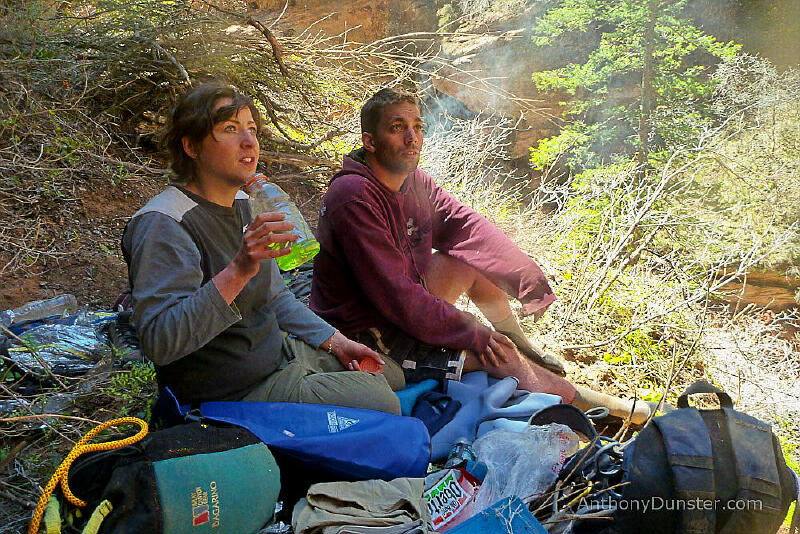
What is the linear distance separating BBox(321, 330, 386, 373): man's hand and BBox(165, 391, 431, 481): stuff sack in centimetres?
37

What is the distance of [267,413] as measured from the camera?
1.88 m

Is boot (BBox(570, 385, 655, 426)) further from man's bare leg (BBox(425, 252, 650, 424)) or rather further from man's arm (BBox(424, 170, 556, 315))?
man's arm (BBox(424, 170, 556, 315))

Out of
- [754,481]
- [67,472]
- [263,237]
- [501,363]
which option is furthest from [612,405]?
[67,472]

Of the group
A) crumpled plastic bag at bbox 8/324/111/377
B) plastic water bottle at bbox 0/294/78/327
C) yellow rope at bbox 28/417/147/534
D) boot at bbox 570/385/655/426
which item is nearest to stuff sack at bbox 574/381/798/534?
boot at bbox 570/385/655/426

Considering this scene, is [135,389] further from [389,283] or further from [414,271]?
[414,271]

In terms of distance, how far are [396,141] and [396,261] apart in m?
0.58

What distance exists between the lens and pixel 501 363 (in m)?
2.70

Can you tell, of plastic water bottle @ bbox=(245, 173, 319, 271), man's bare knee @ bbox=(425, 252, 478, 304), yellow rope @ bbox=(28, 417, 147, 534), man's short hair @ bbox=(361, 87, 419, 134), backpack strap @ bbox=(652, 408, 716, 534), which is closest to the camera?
yellow rope @ bbox=(28, 417, 147, 534)

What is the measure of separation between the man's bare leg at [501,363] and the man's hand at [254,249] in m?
1.31

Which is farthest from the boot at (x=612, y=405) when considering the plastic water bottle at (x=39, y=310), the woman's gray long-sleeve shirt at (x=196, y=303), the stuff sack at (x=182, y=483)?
the plastic water bottle at (x=39, y=310)

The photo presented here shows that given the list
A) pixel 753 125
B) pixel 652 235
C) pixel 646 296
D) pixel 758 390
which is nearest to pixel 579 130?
pixel 753 125

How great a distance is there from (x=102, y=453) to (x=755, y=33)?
8045mm

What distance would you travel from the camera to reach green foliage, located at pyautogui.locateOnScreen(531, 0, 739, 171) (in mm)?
6984

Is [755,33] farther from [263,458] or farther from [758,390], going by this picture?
[263,458]
